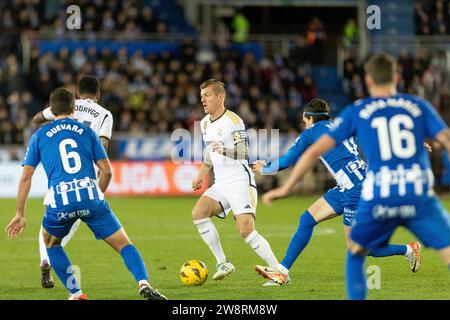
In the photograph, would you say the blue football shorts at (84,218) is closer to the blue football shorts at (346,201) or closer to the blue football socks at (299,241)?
the blue football socks at (299,241)

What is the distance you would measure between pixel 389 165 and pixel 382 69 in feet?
2.43

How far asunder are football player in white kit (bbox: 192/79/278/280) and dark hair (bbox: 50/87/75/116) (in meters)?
2.23

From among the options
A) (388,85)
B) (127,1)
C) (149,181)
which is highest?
(127,1)

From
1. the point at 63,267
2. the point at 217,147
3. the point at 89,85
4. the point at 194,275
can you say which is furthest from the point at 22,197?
the point at 217,147

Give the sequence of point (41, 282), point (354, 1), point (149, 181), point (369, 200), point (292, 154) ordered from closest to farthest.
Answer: point (369, 200), point (292, 154), point (41, 282), point (149, 181), point (354, 1)

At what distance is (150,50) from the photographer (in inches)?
1167

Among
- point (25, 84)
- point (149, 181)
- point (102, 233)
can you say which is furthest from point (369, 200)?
point (25, 84)

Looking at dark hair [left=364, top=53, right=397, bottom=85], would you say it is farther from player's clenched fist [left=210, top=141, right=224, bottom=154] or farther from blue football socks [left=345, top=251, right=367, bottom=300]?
player's clenched fist [left=210, top=141, right=224, bottom=154]

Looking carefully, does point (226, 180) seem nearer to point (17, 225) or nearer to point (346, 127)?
point (17, 225)

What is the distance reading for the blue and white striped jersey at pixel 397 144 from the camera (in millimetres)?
7434

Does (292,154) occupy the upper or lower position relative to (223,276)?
upper

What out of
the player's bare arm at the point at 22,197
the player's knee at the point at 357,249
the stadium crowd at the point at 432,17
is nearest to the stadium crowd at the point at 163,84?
the stadium crowd at the point at 432,17

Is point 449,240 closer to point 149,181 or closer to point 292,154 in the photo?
point 292,154
